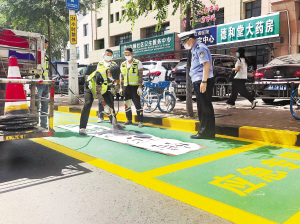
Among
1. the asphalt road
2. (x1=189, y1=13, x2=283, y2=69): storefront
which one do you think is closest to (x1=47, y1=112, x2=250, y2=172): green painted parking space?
the asphalt road

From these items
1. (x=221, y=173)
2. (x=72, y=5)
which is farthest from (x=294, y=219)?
(x=72, y=5)

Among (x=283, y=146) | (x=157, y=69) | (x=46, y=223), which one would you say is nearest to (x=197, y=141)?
(x=283, y=146)

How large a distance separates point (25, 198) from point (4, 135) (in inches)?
44.8

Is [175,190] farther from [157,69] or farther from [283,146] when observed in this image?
[157,69]

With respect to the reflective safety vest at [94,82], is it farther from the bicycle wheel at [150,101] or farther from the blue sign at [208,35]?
the blue sign at [208,35]

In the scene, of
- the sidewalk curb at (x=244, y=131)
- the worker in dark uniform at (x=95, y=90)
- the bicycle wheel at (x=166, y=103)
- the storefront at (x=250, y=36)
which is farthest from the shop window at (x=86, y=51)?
the worker in dark uniform at (x=95, y=90)

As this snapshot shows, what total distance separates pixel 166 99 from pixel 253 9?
14.8 m

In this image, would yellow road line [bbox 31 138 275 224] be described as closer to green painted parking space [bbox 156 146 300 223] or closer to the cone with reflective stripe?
green painted parking space [bbox 156 146 300 223]

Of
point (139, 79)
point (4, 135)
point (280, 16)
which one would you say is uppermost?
point (280, 16)

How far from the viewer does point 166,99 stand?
9.30 meters

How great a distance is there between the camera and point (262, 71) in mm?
10086

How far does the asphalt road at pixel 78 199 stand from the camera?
2.56 m

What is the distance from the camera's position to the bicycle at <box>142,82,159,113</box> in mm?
9469

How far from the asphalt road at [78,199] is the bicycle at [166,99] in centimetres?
536
